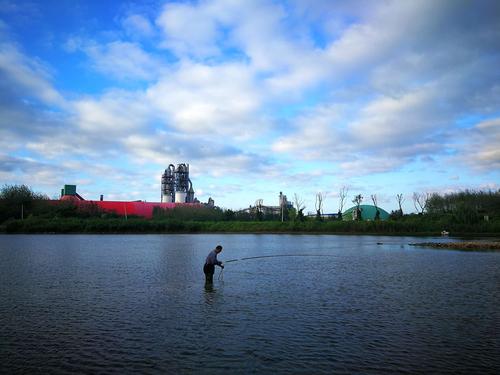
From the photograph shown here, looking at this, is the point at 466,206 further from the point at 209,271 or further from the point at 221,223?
the point at 209,271

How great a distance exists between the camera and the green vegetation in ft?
271

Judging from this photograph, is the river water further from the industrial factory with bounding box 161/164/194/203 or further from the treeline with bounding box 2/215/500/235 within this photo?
the industrial factory with bounding box 161/164/194/203

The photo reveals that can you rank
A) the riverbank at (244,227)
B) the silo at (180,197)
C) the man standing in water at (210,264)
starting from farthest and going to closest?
the silo at (180,197) < the riverbank at (244,227) < the man standing in water at (210,264)

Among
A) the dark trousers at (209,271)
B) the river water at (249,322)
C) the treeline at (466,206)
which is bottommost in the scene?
the river water at (249,322)

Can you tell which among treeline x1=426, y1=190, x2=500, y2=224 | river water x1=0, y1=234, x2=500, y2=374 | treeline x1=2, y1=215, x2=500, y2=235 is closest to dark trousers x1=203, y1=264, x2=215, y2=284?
river water x1=0, y1=234, x2=500, y2=374

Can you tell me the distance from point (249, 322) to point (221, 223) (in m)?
83.5

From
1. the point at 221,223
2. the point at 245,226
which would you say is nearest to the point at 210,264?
the point at 245,226

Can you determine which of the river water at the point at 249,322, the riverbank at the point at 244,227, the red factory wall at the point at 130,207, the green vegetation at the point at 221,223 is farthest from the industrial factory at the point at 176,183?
the river water at the point at 249,322

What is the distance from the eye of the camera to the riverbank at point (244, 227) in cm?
8175

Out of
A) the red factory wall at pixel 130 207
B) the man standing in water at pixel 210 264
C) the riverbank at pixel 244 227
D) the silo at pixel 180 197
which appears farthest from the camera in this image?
the silo at pixel 180 197

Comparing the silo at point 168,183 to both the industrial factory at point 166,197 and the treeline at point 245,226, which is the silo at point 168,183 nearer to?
the industrial factory at point 166,197

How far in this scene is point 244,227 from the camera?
94875mm

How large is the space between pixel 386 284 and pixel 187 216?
92.3 meters

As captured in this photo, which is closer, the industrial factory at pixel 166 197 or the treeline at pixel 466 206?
the treeline at pixel 466 206
